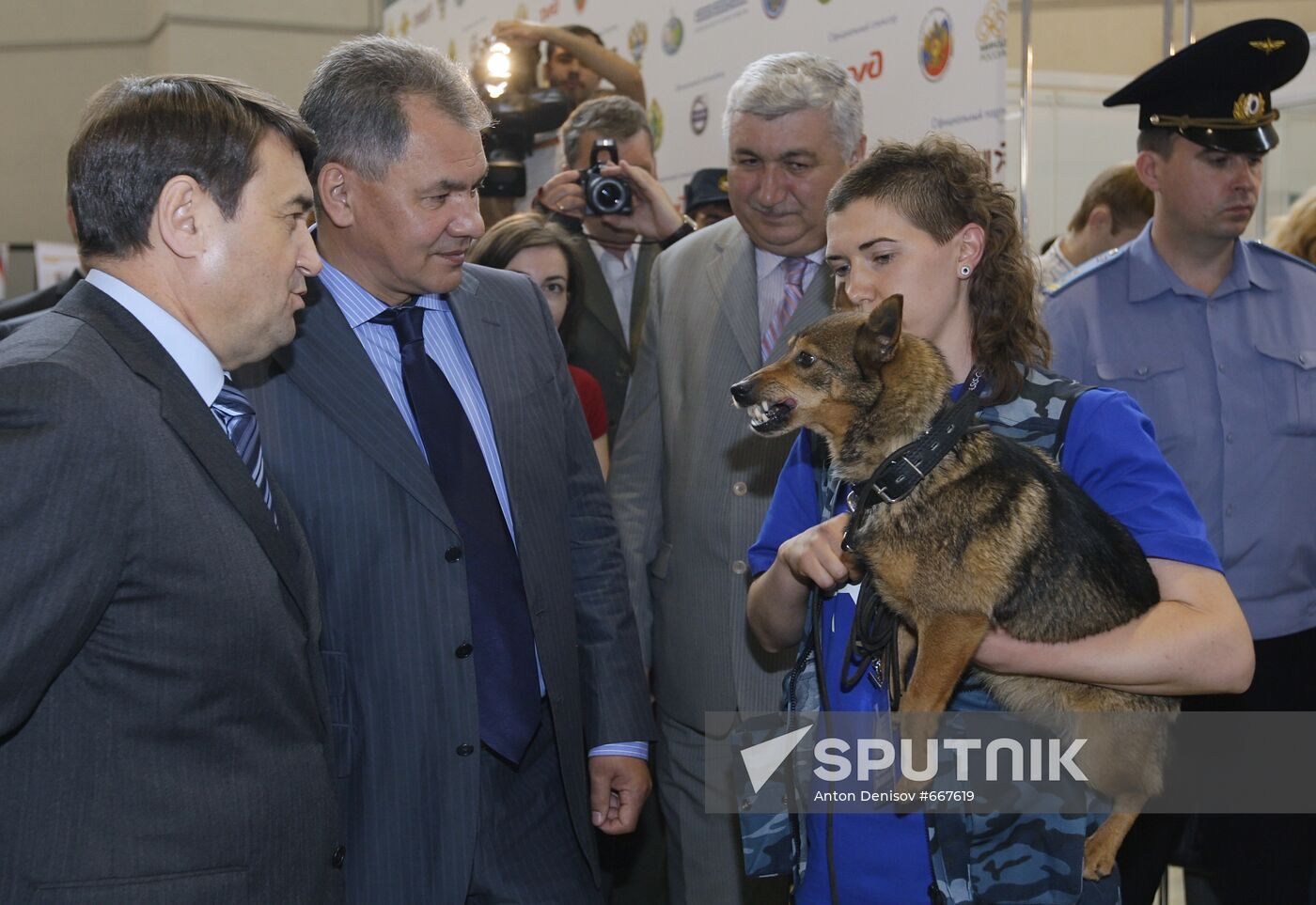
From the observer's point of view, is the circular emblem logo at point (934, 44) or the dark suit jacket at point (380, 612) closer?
the dark suit jacket at point (380, 612)

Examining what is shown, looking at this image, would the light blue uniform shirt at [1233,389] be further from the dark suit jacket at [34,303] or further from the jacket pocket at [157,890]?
the dark suit jacket at [34,303]

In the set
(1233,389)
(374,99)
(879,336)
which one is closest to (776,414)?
(879,336)

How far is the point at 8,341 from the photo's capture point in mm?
1384

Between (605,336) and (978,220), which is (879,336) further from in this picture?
(605,336)

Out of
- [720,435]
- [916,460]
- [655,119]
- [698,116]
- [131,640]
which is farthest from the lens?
[655,119]

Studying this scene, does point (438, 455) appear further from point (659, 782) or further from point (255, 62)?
point (255, 62)

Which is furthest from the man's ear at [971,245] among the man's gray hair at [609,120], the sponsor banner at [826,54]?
the man's gray hair at [609,120]

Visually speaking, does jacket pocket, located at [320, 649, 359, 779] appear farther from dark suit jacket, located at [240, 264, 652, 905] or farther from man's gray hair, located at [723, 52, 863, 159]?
man's gray hair, located at [723, 52, 863, 159]

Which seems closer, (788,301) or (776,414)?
(776,414)

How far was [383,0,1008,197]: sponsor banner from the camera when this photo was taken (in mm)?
3334

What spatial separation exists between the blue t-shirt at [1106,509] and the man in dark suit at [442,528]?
60cm

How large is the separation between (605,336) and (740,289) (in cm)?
122

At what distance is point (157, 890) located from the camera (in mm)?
1350

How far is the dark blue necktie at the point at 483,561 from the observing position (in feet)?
6.81
